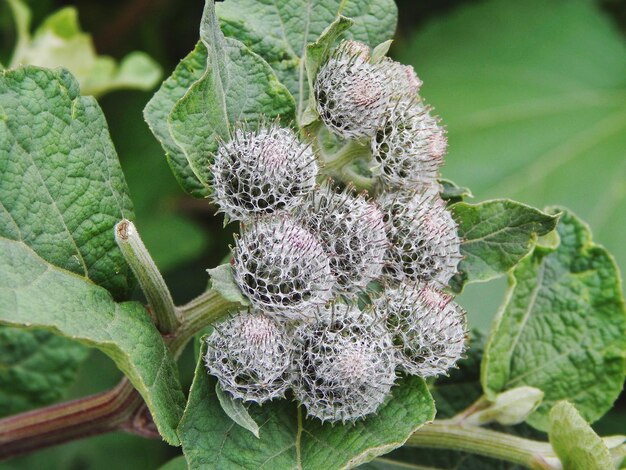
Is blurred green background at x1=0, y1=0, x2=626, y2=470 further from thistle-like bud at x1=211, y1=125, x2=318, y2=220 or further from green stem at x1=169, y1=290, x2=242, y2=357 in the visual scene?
thistle-like bud at x1=211, y1=125, x2=318, y2=220

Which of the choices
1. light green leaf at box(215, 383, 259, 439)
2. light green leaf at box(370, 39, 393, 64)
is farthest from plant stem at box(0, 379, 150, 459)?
light green leaf at box(370, 39, 393, 64)

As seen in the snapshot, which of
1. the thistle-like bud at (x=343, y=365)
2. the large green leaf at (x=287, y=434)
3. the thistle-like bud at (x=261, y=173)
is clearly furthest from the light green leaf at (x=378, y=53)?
the large green leaf at (x=287, y=434)

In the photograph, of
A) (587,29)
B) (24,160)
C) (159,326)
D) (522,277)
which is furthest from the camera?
(587,29)

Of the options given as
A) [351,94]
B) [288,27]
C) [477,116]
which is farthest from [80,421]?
[477,116]

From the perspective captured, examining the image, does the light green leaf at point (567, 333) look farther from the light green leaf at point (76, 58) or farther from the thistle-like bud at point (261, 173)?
the light green leaf at point (76, 58)

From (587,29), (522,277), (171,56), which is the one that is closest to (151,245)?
(171,56)

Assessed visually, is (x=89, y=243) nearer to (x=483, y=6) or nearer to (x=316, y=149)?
(x=316, y=149)

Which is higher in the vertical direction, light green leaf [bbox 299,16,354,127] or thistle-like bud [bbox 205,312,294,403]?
light green leaf [bbox 299,16,354,127]
